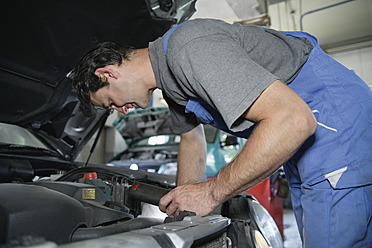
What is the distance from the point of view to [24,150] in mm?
1489

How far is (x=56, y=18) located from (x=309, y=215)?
1346mm

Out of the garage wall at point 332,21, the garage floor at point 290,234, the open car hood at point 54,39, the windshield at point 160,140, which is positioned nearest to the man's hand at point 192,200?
the open car hood at point 54,39

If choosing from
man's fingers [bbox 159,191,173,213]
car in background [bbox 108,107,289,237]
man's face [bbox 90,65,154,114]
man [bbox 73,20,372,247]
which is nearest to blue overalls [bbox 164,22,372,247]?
man [bbox 73,20,372,247]

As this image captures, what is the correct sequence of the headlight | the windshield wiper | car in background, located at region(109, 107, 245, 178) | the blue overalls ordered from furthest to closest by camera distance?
car in background, located at region(109, 107, 245, 178) < the windshield wiper < the headlight < the blue overalls

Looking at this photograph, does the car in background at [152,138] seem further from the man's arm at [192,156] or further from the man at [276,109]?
the man at [276,109]

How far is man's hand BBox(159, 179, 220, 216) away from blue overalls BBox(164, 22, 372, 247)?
1.13 feet

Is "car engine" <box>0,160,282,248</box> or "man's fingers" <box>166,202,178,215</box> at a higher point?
"car engine" <box>0,160,282,248</box>

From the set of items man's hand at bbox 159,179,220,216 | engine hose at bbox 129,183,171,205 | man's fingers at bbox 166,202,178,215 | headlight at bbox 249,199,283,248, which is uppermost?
man's hand at bbox 159,179,220,216

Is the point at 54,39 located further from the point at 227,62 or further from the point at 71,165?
the point at 227,62

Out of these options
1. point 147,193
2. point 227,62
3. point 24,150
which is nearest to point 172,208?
point 147,193

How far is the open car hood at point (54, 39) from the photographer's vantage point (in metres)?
1.29

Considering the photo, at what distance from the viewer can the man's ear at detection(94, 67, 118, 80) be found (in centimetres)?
111

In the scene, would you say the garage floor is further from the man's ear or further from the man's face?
the man's ear

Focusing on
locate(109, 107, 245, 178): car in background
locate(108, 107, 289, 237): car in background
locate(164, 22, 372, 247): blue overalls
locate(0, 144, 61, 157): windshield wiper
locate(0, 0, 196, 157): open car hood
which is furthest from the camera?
locate(109, 107, 245, 178): car in background
